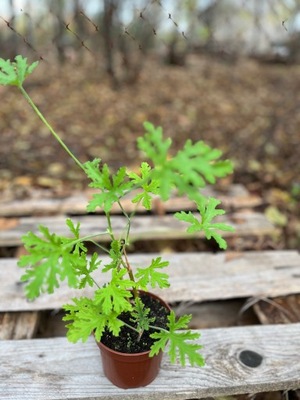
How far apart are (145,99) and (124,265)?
11.5 ft

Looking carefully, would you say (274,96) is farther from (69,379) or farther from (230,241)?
(69,379)

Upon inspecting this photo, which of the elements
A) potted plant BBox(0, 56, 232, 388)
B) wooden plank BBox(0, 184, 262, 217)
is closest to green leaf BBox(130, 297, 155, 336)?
potted plant BBox(0, 56, 232, 388)

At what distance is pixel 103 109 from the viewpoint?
14.0 ft

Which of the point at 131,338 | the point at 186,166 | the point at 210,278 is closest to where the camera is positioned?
the point at 186,166

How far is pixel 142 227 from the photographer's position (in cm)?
240

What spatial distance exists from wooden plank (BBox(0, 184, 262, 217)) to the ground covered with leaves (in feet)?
0.48

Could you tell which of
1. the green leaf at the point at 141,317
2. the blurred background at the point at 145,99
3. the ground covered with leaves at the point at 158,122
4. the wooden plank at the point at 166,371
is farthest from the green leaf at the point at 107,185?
the ground covered with leaves at the point at 158,122

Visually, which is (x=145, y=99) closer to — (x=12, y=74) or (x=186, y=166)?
(x=12, y=74)

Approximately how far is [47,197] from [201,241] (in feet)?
3.47

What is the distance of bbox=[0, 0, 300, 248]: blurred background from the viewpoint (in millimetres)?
3182

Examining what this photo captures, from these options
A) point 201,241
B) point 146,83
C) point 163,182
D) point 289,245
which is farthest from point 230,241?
point 146,83

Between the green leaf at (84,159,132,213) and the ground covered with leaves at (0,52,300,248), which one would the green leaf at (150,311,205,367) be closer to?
the green leaf at (84,159,132,213)

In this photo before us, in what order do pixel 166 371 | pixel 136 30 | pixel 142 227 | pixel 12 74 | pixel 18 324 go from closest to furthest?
pixel 12 74, pixel 166 371, pixel 18 324, pixel 142 227, pixel 136 30

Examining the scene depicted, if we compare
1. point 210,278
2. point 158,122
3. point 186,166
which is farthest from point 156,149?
point 158,122
